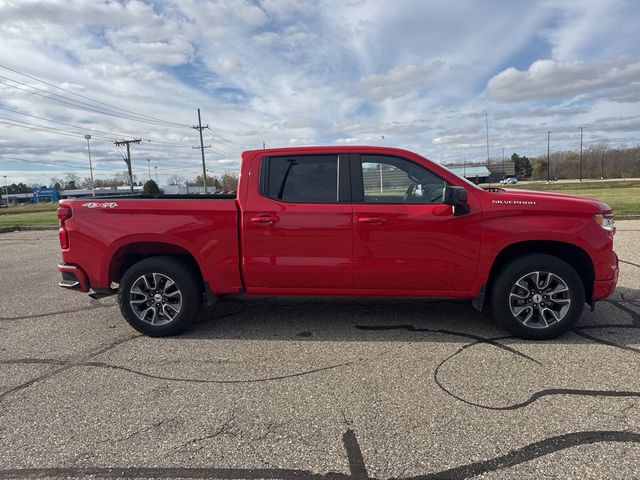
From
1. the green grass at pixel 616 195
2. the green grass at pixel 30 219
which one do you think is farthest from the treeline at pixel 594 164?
the green grass at pixel 30 219

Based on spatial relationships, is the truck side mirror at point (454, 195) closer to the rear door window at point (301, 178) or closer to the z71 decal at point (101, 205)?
the rear door window at point (301, 178)

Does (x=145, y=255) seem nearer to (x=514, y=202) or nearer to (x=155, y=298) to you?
(x=155, y=298)

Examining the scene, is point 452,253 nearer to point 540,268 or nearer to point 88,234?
point 540,268

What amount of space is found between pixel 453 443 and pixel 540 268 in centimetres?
227

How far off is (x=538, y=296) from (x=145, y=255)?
4.14 m

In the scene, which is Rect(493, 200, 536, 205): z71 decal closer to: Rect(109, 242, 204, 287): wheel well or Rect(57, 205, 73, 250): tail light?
Rect(109, 242, 204, 287): wheel well

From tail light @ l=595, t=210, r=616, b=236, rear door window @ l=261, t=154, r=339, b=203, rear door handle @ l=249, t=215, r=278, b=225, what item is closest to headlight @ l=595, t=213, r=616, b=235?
tail light @ l=595, t=210, r=616, b=236

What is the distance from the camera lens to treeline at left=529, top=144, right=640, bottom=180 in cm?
9519

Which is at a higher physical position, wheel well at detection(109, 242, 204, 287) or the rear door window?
the rear door window

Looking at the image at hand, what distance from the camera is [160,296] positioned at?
184 inches

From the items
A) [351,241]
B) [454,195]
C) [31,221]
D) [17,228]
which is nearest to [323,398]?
[351,241]

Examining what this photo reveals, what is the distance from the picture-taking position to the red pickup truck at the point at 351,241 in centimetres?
428

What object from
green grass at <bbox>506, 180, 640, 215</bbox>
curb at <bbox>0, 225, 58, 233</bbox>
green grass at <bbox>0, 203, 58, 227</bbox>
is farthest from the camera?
green grass at <bbox>0, 203, 58, 227</bbox>

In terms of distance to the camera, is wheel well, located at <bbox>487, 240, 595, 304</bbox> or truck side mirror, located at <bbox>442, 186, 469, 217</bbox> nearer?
truck side mirror, located at <bbox>442, 186, 469, 217</bbox>
